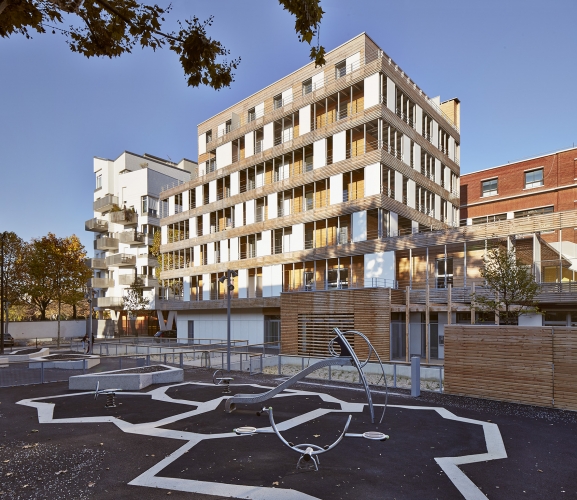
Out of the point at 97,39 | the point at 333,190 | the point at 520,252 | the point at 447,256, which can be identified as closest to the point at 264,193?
the point at 333,190

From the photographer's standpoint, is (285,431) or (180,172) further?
(180,172)

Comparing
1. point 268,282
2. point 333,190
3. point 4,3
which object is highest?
point 333,190

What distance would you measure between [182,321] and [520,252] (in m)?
34.9

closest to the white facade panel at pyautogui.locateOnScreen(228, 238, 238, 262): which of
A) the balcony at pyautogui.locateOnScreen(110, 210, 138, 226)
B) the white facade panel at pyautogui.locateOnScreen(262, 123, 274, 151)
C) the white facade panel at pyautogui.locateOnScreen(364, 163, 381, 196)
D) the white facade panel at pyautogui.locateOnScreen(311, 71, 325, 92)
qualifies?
the white facade panel at pyautogui.locateOnScreen(262, 123, 274, 151)

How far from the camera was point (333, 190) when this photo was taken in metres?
35.0

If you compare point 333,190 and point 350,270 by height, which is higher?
point 333,190

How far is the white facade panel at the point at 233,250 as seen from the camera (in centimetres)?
4281

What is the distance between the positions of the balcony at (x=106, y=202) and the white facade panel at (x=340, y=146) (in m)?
38.2

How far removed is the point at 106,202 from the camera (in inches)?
2422

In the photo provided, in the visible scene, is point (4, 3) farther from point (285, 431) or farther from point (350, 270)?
point (350, 270)

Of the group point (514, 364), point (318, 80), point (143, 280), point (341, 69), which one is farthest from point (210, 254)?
point (514, 364)

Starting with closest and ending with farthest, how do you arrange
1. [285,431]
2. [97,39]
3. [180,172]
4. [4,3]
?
[4,3]
[97,39]
[285,431]
[180,172]

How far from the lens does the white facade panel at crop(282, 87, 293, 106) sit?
39.8 meters

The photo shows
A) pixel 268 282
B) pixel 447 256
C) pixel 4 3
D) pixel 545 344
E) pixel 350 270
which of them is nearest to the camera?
pixel 4 3
